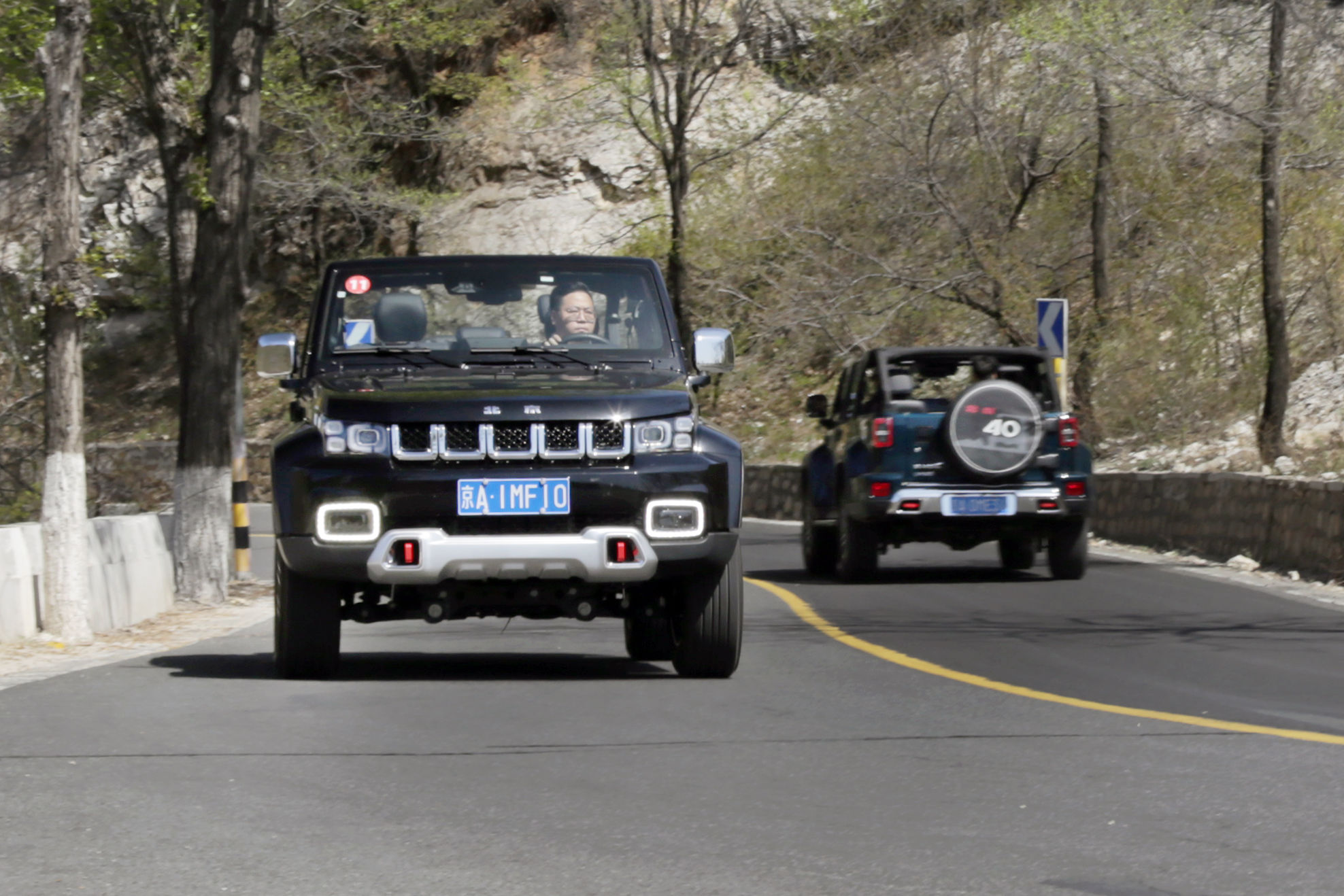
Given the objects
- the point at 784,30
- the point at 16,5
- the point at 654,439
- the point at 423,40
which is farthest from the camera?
the point at 784,30

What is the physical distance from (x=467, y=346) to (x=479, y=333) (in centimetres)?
12

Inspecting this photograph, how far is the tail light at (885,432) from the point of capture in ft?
49.5

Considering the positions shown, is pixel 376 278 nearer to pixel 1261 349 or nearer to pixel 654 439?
pixel 654 439

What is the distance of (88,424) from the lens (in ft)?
162

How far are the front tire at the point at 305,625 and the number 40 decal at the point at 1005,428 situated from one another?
7.20 meters

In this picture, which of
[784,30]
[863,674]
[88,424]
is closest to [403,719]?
[863,674]

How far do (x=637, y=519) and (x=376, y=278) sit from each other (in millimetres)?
2280

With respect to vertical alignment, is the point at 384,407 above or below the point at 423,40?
below

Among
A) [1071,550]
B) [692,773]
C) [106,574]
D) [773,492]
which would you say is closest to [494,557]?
[692,773]

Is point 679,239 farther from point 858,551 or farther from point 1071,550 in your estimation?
point 1071,550

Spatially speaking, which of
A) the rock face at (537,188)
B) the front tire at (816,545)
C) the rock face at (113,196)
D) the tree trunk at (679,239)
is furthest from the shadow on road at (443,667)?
Answer: the rock face at (113,196)

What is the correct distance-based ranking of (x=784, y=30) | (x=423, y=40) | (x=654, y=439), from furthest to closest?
(x=784, y=30)
(x=423, y=40)
(x=654, y=439)

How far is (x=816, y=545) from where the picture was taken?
16562mm

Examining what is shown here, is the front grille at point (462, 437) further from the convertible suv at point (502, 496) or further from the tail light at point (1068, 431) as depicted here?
the tail light at point (1068, 431)
